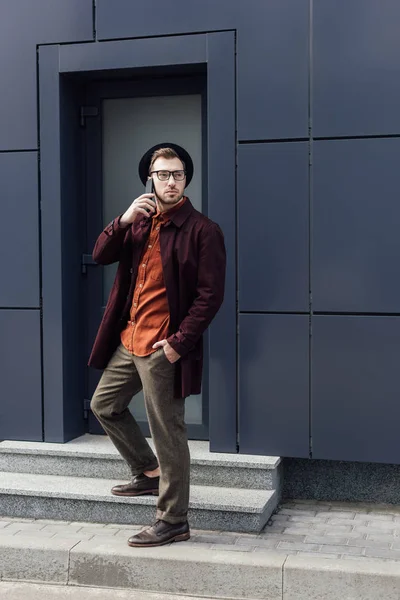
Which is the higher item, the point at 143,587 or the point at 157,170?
the point at 157,170

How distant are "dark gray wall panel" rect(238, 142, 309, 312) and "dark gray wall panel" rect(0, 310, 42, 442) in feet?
5.07

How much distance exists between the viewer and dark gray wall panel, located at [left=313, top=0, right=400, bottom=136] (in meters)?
5.55

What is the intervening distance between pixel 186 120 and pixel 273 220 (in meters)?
1.11

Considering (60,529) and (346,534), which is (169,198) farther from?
(346,534)

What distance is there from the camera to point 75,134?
6.43 meters

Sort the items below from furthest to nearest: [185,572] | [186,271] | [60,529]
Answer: [60,529] → [186,271] → [185,572]

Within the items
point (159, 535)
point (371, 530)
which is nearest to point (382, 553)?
point (371, 530)

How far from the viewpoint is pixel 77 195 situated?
6.45 m

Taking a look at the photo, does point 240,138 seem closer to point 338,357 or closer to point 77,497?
point 338,357

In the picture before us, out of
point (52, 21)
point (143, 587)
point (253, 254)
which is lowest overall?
point (143, 587)

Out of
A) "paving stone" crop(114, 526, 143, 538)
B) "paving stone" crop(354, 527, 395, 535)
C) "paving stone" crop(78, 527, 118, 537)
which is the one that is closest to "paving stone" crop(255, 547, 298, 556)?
"paving stone" crop(354, 527, 395, 535)

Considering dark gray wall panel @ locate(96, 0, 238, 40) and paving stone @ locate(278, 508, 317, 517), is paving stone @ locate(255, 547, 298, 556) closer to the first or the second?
paving stone @ locate(278, 508, 317, 517)

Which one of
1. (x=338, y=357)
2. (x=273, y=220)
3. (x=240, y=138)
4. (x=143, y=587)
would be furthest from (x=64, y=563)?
(x=240, y=138)

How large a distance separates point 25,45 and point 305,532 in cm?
377
